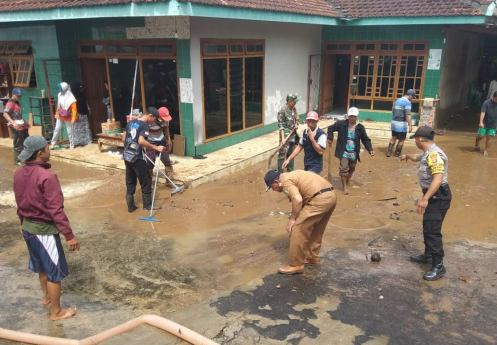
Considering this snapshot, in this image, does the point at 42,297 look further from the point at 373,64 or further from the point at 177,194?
the point at 373,64

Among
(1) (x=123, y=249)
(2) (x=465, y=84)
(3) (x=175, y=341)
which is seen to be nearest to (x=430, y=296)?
(3) (x=175, y=341)

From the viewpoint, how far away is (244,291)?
168 inches

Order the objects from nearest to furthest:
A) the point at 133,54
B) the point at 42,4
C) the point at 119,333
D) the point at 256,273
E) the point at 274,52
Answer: the point at 119,333, the point at 256,273, the point at 42,4, the point at 133,54, the point at 274,52

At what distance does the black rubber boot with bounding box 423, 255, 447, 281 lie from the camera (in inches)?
177

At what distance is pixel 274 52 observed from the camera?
11.8 meters

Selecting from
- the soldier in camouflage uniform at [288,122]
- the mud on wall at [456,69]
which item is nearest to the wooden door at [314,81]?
the mud on wall at [456,69]

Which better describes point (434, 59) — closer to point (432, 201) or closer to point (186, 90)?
point (186, 90)

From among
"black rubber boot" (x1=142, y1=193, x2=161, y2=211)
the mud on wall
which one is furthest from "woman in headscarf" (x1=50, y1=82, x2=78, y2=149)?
the mud on wall

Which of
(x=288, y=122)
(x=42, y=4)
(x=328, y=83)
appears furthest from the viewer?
(x=328, y=83)

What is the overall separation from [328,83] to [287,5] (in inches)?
199

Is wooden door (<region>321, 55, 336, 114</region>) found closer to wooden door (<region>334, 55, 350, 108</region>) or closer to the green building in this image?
the green building

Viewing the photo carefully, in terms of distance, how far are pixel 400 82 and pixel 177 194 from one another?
29.6 ft

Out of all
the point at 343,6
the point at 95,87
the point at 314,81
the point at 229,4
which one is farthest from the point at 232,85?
the point at 343,6

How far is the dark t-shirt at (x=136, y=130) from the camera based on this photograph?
6.41 m
